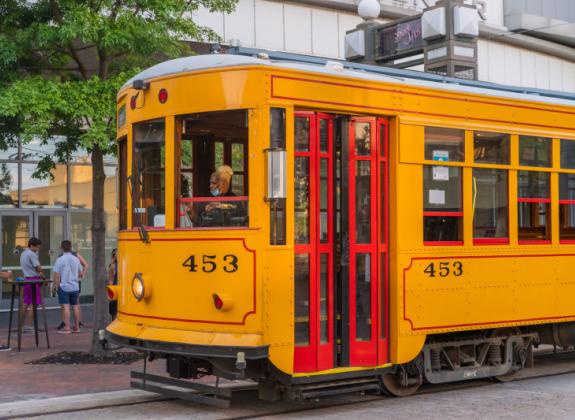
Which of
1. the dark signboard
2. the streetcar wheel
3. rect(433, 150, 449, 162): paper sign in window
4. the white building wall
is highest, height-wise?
the white building wall

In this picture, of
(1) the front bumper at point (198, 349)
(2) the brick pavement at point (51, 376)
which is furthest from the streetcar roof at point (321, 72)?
(2) the brick pavement at point (51, 376)

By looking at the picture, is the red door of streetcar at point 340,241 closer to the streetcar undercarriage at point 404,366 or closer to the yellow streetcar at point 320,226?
the yellow streetcar at point 320,226

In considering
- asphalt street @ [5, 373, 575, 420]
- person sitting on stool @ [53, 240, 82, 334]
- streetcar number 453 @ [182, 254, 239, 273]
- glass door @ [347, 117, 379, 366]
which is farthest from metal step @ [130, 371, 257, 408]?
person sitting on stool @ [53, 240, 82, 334]

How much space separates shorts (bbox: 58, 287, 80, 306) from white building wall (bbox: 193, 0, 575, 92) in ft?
18.6

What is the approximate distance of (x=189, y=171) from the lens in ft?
27.8

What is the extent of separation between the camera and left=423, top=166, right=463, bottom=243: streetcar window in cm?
916

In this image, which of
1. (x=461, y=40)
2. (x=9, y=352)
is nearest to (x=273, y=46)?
(x=461, y=40)

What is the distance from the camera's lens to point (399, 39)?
18.4m

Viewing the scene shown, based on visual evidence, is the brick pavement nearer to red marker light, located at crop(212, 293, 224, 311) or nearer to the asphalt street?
the asphalt street

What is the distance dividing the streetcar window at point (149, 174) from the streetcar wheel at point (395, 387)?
265cm

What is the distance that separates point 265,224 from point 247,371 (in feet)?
4.16

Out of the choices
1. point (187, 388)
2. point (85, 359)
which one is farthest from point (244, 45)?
point (187, 388)

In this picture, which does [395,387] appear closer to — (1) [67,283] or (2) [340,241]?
(2) [340,241]

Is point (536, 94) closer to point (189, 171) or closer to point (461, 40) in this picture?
point (189, 171)
